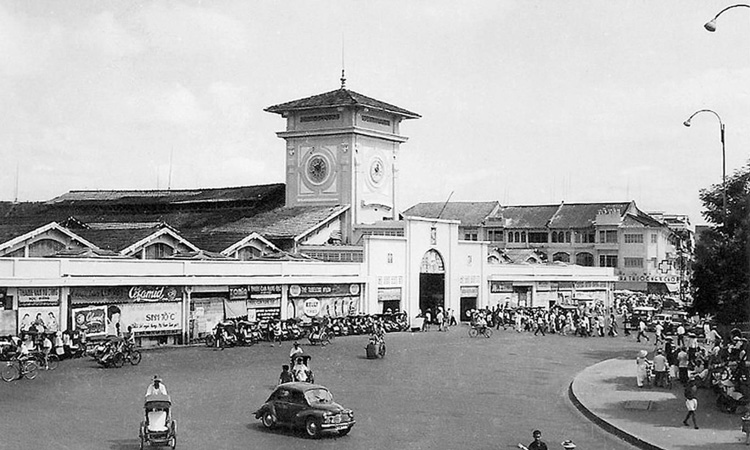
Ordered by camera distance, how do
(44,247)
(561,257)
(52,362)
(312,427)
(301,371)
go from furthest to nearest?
1. (561,257)
2. (44,247)
3. (52,362)
4. (301,371)
5. (312,427)

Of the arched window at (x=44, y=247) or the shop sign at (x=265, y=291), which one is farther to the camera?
the shop sign at (x=265, y=291)

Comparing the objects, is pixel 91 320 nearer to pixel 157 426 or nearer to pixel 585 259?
pixel 157 426

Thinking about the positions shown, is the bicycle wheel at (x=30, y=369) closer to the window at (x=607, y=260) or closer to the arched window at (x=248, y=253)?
the arched window at (x=248, y=253)

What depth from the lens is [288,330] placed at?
143 feet

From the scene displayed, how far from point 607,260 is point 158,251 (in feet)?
213

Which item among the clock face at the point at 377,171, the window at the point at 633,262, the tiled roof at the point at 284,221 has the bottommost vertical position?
the window at the point at 633,262

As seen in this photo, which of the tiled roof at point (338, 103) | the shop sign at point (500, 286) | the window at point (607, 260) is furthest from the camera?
the window at point (607, 260)

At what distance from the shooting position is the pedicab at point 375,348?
3552 centimetres

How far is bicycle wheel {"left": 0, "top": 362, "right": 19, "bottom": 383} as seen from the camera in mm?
26953

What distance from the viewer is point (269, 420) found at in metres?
20.4

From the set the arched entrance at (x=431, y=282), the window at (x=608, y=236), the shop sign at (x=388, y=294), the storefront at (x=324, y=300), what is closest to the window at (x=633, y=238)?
the window at (x=608, y=236)

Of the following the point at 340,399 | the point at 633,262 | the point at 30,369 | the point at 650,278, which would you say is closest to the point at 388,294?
the point at 30,369

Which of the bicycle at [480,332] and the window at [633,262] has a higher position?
the window at [633,262]

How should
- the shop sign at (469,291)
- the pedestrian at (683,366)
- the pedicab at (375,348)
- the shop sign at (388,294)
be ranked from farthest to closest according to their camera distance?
the shop sign at (469,291)
the shop sign at (388,294)
the pedicab at (375,348)
the pedestrian at (683,366)
